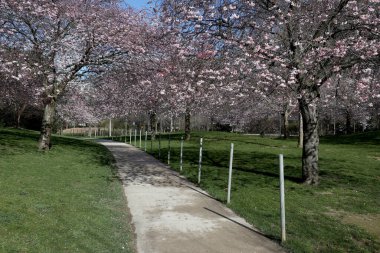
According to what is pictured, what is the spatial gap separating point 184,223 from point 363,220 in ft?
13.0

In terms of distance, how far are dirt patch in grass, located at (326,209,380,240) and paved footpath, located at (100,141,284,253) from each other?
2380 mm

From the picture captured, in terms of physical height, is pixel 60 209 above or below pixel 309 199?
above

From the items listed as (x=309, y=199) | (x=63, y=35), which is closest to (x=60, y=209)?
(x=309, y=199)

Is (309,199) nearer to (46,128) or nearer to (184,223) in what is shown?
(184,223)

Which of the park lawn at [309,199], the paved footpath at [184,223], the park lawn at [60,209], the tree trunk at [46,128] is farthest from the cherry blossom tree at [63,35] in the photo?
the paved footpath at [184,223]

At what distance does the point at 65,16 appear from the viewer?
17.3 metres

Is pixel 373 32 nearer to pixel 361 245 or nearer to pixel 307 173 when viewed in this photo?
pixel 307 173

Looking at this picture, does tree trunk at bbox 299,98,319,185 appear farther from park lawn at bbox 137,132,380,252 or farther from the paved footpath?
the paved footpath

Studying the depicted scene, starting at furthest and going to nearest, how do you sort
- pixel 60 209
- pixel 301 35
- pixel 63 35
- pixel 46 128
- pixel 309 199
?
Answer: pixel 46 128 < pixel 63 35 < pixel 301 35 < pixel 309 199 < pixel 60 209

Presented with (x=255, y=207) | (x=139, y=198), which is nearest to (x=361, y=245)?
(x=255, y=207)

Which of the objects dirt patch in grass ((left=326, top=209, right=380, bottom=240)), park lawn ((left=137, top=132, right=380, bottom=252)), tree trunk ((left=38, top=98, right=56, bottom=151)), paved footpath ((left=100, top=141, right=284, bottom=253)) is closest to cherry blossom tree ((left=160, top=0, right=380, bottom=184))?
park lawn ((left=137, top=132, right=380, bottom=252))

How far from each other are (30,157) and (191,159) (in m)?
7.06

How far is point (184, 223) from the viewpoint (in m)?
7.59

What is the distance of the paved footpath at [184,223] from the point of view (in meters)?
6.25
